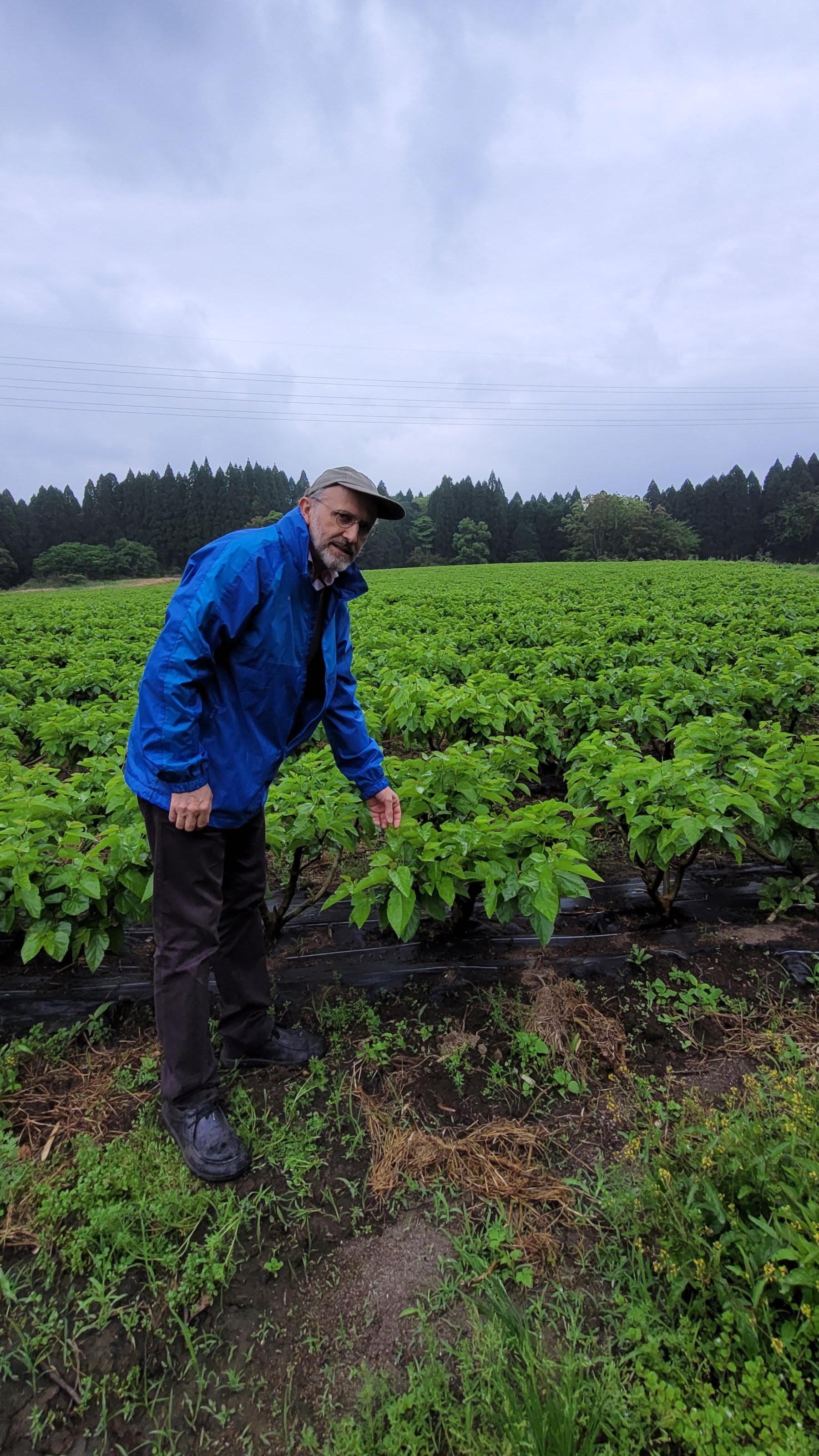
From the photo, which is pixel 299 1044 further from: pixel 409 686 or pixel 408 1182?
pixel 409 686

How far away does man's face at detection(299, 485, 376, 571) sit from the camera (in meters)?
1.99

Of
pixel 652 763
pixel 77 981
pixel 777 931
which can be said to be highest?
pixel 652 763

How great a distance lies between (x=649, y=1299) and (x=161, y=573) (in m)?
70.3

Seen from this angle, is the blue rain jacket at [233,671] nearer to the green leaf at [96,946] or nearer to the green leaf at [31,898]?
the green leaf at [31,898]

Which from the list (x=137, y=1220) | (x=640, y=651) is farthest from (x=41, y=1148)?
(x=640, y=651)

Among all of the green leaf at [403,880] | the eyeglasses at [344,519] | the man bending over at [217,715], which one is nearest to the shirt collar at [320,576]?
the man bending over at [217,715]

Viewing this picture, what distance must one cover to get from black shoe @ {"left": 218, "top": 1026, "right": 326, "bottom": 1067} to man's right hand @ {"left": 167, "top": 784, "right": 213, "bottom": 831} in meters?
1.13

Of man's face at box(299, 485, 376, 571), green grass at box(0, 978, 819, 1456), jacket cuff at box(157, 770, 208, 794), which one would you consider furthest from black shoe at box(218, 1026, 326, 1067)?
man's face at box(299, 485, 376, 571)

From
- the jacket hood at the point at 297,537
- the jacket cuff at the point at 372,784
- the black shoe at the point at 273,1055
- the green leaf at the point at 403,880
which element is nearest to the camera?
the jacket hood at the point at 297,537

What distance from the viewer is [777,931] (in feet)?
10.9

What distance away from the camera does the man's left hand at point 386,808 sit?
8.81ft

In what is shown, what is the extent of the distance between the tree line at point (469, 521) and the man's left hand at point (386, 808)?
217 ft

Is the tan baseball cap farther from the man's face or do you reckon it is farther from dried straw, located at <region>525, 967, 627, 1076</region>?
dried straw, located at <region>525, 967, 627, 1076</region>

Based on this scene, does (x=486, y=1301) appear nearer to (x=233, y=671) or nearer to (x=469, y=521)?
(x=233, y=671)
